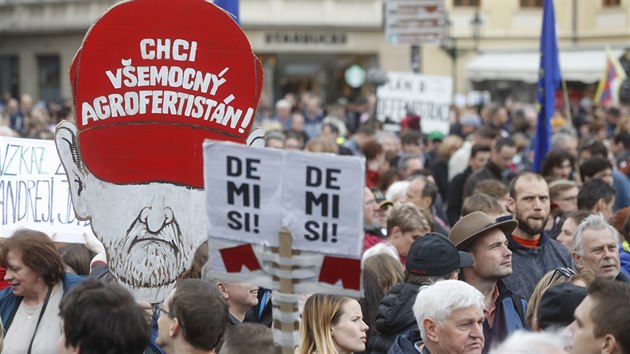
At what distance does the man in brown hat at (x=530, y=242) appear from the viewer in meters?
7.53

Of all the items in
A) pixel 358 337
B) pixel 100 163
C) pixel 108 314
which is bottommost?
pixel 358 337

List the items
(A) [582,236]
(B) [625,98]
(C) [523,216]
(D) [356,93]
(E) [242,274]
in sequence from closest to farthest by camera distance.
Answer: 1. (E) [242,274]
2. (A) [582,236]
3. (C) [523,216]
4. (B) [625,98]
5. (D) [356,93]

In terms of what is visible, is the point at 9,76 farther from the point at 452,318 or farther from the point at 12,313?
the point at 452,318

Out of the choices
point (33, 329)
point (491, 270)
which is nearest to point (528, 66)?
point (491, 270)

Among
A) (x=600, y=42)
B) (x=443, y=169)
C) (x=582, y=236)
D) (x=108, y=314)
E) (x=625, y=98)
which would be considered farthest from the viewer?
(x=600, y=42)

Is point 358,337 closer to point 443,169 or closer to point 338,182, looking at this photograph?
point 338,182

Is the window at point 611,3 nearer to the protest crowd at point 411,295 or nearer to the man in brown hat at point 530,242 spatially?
the protest crowd at point 411,295

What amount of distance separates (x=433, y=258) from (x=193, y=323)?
66.5 inches

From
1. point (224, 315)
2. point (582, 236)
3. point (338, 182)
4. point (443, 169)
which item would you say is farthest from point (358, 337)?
point (443, 169)

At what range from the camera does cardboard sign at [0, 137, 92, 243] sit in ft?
23.7

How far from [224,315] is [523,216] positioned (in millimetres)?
3533

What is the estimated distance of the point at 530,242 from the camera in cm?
783

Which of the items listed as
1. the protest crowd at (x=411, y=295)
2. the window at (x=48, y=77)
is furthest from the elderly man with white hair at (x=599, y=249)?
the window at (x=48, y=77)

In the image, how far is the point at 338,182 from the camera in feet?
14.9
